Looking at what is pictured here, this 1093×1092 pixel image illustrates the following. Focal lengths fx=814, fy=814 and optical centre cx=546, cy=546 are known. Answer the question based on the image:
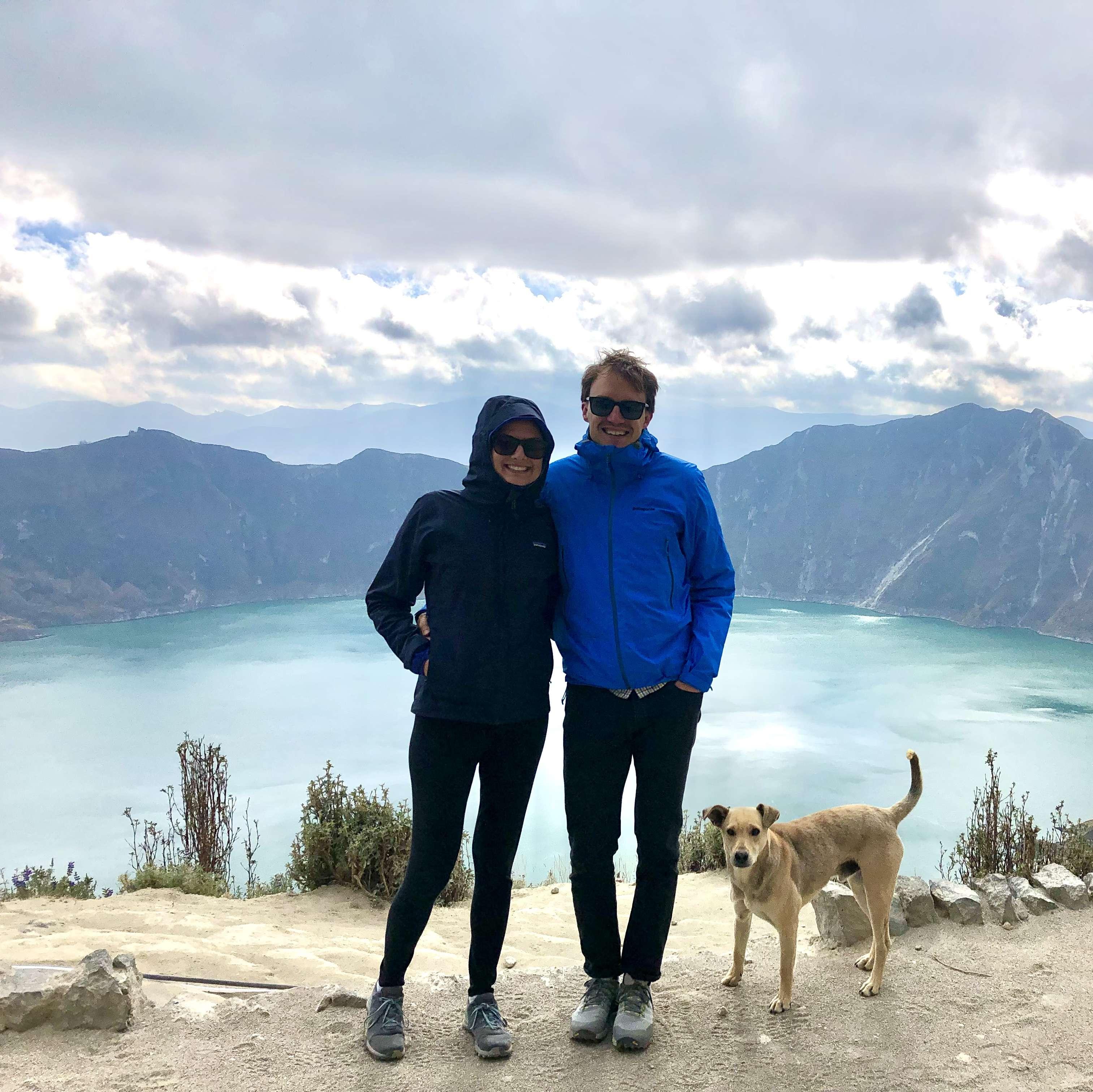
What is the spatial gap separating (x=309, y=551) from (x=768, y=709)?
56.4 meters

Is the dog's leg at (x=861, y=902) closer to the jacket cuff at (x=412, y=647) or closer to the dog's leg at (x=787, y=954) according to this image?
the dog's leg at (x=787, y=954)

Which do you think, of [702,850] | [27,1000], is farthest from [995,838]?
[27,1000]

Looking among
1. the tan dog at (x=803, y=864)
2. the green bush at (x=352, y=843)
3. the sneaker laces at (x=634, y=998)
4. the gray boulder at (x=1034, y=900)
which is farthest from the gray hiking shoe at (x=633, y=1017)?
the green bush at (x=352, y=843)

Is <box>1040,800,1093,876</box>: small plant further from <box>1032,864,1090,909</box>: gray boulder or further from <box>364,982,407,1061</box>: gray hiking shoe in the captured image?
<box>364,982,407,1061</box>: gray hiking shoe

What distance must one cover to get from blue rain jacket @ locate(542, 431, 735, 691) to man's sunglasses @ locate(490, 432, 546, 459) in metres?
0.15

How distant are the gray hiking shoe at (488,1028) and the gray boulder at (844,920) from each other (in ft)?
5.07

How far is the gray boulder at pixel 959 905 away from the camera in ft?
11.8

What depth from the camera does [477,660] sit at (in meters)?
2.33

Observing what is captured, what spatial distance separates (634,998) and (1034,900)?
2307 millimetres

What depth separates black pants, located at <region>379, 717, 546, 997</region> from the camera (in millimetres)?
2359

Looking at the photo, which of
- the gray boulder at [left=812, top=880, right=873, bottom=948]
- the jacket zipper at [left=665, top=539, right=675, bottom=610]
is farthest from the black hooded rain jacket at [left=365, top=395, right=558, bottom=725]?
the gray boulder at [left=812, top=880, right=873, bottom=948]

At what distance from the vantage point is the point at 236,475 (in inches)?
3553

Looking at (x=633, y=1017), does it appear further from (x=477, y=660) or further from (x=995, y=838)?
(x=995, y=838)

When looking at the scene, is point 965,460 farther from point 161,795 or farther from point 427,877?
point 427,877
